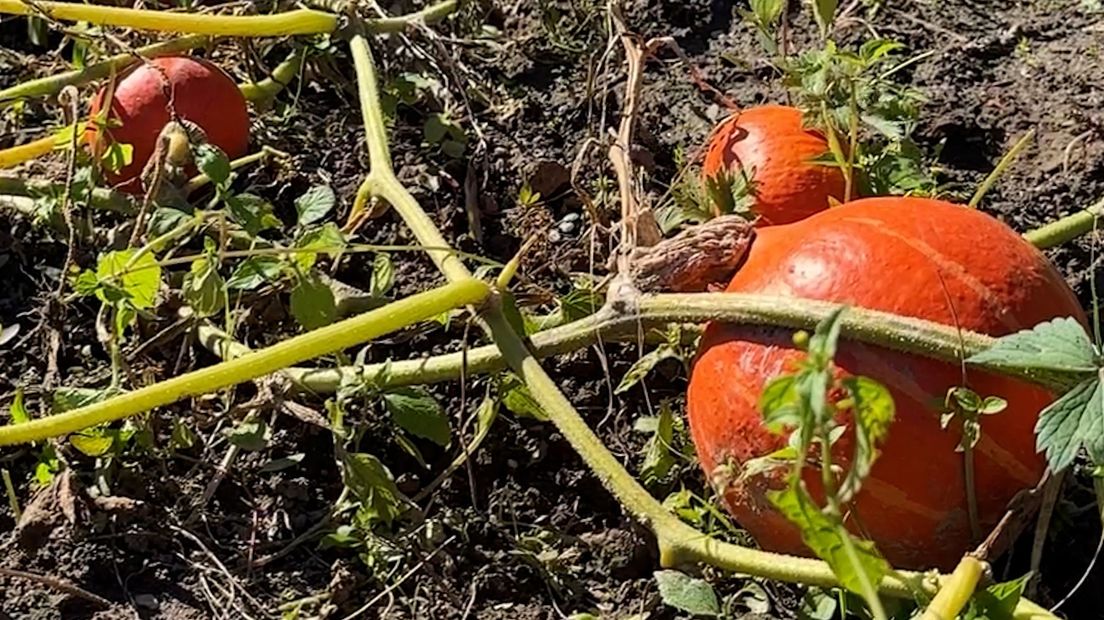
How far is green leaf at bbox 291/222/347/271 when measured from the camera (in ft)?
7.79

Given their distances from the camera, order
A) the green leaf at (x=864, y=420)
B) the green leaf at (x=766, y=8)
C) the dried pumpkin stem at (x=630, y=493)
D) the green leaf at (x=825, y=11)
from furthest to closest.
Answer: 1. the green leaf at (x=766, y=8)
2. the green leaf at (x=825, y=11)
3. the dried pumpkin stem at (x=630, y=493)
4. the green leaf at (x=864, y=420)

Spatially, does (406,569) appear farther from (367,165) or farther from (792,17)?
(792,17)

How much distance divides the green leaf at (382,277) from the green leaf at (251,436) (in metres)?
0.30

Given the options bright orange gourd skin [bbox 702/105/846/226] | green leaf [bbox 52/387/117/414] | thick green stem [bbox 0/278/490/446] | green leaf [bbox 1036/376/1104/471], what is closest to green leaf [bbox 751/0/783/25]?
bright orange gourd skin [bbox 702/105/846/226]

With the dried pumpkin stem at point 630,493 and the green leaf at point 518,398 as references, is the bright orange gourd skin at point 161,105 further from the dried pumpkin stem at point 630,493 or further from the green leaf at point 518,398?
the green leaf at point 518,398

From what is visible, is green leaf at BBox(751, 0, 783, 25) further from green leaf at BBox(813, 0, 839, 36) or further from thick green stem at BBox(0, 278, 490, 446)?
thick green stem at BBox(0, 278, 490, 446)

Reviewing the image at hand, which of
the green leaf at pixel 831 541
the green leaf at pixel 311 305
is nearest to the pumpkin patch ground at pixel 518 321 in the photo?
the green leaf at pixel 311 305

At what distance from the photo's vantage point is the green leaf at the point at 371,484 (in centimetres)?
227

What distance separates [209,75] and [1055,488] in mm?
1776

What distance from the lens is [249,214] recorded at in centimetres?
258

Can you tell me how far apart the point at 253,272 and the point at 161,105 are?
0.58m

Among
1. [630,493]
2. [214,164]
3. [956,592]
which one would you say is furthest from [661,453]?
[214,164]

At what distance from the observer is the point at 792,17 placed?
3.38 meters

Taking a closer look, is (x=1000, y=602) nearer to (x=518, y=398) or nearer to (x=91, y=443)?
(x=518, y=398)
